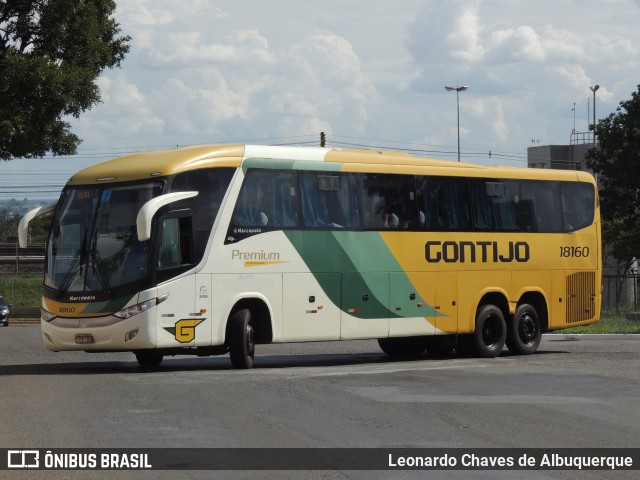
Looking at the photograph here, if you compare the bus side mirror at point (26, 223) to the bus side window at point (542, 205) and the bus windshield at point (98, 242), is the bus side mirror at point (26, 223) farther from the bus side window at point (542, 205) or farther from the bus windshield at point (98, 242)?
the bus side window at point (542, 205)

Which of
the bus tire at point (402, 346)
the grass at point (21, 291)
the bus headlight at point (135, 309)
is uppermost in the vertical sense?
the bus headlight at point (135, 309)

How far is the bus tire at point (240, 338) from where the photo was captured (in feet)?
65.1

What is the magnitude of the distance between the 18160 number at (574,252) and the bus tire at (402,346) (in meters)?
3.45

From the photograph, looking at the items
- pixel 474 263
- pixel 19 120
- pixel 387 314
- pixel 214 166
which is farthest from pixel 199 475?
pixel 19 120

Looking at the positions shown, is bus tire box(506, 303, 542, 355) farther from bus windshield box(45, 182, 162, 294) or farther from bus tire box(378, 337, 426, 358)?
bus windshield box(45, 182, 162, 294)

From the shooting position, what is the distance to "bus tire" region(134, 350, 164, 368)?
69.3 ft

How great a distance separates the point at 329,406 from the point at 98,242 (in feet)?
20.8

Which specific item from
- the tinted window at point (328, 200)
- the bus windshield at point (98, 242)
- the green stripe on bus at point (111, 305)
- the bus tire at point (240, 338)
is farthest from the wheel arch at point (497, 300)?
the green stripe on bus at point (111, 305)

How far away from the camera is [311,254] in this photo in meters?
21.0

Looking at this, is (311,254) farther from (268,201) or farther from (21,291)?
(21,291)

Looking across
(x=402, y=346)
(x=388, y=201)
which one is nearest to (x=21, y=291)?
(x=402, y=346)

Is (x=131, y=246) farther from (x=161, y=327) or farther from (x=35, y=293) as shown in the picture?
(x=35, y=293)

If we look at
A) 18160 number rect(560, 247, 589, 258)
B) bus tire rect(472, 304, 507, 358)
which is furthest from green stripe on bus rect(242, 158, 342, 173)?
18160 number rect(560, 247, 589, 258)

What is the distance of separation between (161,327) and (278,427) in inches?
270
